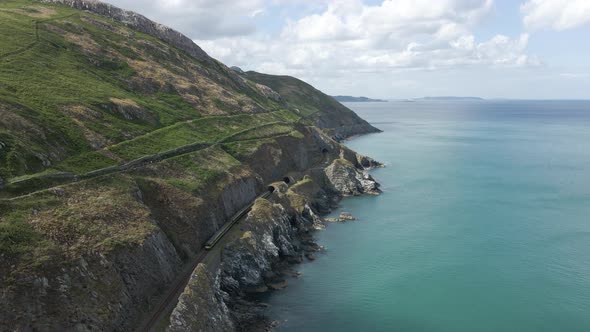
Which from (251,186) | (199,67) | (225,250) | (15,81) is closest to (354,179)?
(251,186)

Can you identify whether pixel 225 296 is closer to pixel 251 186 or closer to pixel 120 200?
pixel 120 200

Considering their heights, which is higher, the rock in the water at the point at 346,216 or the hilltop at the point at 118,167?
the hilltop at the point at 118,167

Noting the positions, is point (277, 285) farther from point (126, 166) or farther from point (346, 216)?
point (346, 216)

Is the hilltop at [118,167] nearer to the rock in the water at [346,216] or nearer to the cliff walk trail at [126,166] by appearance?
the cliff walk trail at [126,166]

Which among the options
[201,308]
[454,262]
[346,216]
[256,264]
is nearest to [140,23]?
[346,216]

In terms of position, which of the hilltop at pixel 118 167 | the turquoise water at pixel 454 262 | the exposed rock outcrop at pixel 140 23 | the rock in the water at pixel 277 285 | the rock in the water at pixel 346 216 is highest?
the exposed rock outcrop at pixel 140 23

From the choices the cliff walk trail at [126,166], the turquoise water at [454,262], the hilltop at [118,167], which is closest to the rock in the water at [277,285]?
the turquoise water at [454,262]
